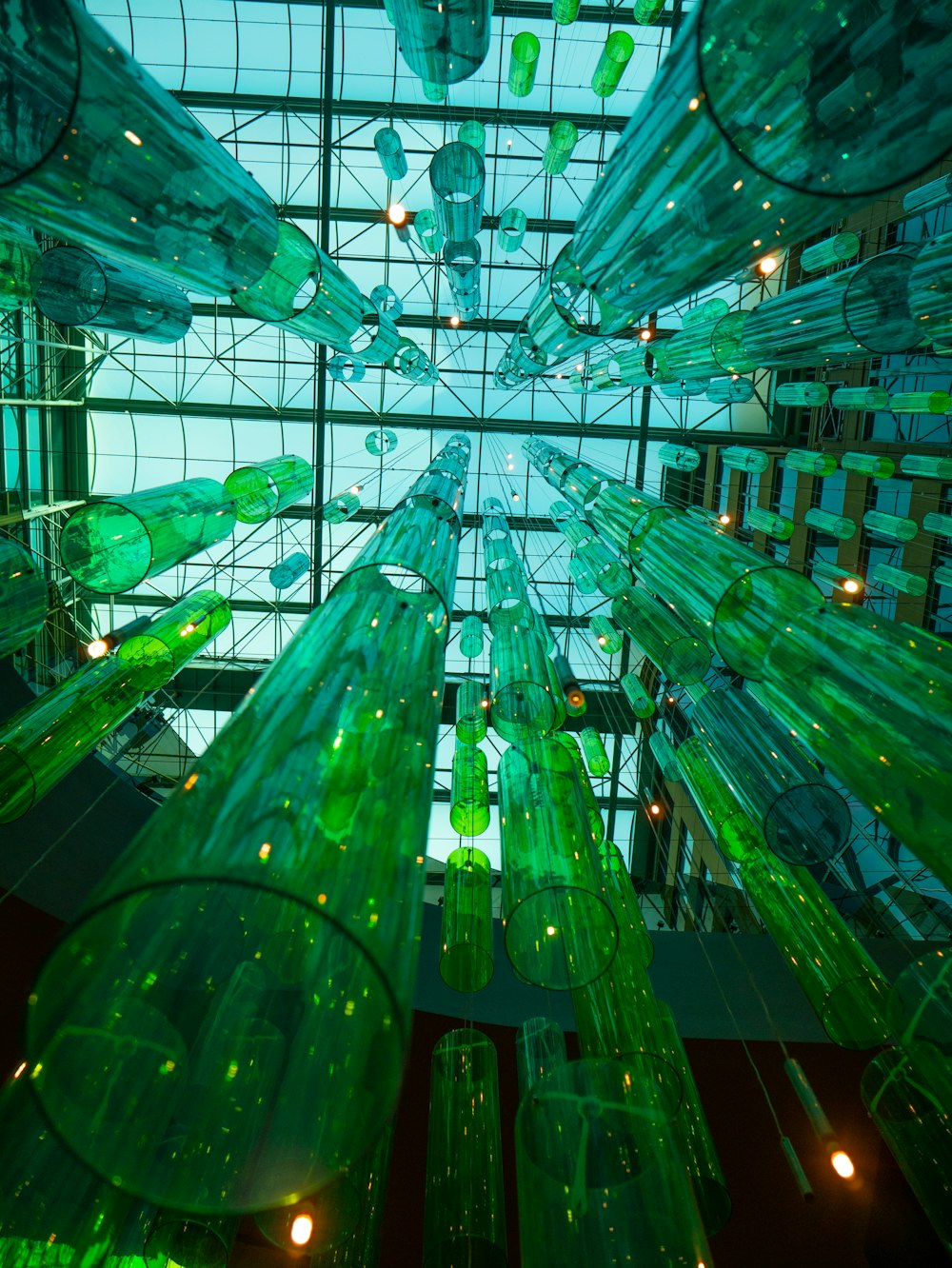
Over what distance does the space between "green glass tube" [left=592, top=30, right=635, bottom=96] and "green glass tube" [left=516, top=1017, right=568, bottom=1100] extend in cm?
830

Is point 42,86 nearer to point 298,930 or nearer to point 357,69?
point 298,930

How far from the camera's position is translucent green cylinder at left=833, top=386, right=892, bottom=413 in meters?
8.94

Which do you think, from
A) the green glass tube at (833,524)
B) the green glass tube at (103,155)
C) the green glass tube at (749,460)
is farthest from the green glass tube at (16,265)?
the green glass tube at (833,524)

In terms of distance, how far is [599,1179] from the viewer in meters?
2.54

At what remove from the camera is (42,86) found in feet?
6.72

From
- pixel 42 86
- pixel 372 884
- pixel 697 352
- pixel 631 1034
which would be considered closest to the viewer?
pixel 372 884

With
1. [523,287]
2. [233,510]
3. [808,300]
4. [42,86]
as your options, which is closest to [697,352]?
[808,300]

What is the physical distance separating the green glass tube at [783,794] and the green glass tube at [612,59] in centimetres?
677

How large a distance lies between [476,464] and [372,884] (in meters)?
17.0

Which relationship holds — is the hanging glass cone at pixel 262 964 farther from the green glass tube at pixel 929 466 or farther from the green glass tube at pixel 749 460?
the green glass tube at pixel 749 460

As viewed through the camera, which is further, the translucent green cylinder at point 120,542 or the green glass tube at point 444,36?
the translucent green cylinder at point 120,542

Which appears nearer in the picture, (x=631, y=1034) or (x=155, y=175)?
(x=155, y=175)

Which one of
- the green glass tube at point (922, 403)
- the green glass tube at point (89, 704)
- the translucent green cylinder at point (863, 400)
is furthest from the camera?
the translucent green cylinder at point (863, 400)

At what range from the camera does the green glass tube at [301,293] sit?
3.60 meters
